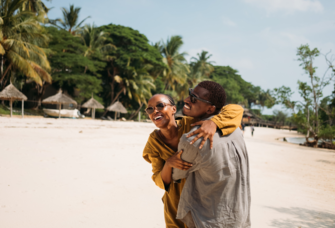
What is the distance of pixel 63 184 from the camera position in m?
5.06

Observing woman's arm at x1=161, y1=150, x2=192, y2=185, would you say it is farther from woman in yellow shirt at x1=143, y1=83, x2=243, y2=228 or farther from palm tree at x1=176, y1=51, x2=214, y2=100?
palm tree at x1=176, y1=51, x2=214, y2=100

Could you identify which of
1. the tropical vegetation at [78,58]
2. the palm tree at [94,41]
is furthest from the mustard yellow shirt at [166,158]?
the palm tree at [94,41]

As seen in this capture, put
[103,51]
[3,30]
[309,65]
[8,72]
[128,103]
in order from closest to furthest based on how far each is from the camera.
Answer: [309,65], [3,30], [8,72], [103,51], [128,103]

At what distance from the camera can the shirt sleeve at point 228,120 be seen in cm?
122

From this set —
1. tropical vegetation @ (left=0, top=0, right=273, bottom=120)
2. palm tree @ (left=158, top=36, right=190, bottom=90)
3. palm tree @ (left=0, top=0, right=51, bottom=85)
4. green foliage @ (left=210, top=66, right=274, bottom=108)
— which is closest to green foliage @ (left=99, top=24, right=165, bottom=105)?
tropical vegetation @ (left=0, top=0, right=273, bottom=120)

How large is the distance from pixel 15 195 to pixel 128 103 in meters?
28.7

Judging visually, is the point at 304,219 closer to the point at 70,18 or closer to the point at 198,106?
the point at 198,106

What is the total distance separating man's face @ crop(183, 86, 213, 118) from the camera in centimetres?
136

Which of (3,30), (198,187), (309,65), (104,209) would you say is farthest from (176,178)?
(3,30)

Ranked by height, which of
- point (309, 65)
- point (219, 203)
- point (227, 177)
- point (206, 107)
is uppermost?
point (309, 65)

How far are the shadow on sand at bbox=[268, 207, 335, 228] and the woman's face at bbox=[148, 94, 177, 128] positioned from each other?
10.8 ft

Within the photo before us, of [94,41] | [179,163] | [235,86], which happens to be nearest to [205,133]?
[179,163]

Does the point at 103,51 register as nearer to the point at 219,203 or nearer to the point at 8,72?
the point at 8,72

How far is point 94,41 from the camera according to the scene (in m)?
Answer: 28.3
